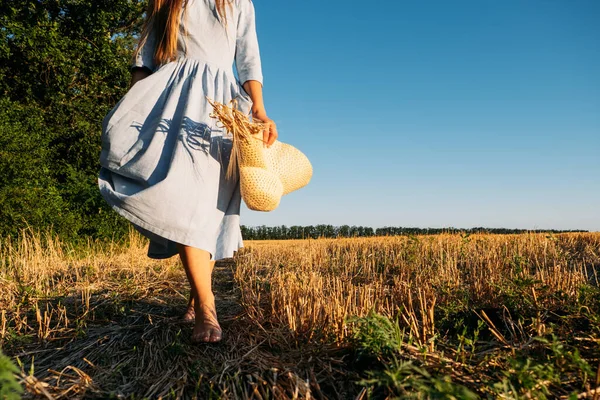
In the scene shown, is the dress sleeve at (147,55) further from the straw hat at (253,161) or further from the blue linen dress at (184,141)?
the straw hat at (253,161)

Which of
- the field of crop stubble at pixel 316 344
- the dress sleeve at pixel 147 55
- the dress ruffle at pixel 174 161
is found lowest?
the field of crop stubble at pixel 316 344

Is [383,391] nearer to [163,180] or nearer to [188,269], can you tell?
[188,269]

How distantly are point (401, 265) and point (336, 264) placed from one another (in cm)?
91

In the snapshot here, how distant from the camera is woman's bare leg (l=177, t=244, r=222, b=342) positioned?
8.67 ft

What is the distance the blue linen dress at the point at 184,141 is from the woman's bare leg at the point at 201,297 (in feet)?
0.26

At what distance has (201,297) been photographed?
8.84ft

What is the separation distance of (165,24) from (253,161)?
1.30 m

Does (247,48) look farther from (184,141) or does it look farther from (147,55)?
(184,141)

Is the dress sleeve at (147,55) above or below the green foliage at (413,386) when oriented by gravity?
above

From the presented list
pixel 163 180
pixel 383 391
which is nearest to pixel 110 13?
pixel 163 180

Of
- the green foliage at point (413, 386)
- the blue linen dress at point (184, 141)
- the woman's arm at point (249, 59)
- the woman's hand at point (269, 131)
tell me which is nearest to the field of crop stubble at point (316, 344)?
the green foliage at point (413, 386)

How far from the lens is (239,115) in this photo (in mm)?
2631

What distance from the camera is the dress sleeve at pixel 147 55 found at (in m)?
3.18

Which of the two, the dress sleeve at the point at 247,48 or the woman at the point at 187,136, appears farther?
the dress sleeve at the point at 247,48
